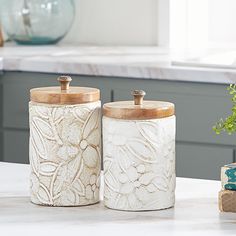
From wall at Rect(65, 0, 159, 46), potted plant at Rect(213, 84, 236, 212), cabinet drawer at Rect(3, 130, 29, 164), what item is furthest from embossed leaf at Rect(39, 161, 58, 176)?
wall at Rect(65, 0, 159, 46)

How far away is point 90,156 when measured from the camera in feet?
5.01

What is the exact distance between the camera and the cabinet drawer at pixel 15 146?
328 centimetres

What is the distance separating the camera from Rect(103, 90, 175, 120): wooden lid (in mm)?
1455

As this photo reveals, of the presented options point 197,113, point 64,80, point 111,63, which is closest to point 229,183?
point 64,80

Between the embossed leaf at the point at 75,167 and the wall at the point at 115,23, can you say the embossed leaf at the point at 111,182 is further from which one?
the wall at the point at 115,23

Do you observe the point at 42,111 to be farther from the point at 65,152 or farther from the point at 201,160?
the point at 201,160

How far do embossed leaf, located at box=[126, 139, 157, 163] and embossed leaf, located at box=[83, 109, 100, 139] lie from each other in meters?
0.10

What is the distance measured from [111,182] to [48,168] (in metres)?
0.12

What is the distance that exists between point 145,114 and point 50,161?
0.20 meters

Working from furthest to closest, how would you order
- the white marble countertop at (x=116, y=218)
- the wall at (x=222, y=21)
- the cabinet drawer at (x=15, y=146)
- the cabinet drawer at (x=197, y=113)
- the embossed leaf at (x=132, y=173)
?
the wall at (x=222, y=21) < the cabinet drawer at (x=15, y=146) < the cabinet drawer at (x=197, y=113) < the embossed leaf at (x=132, y=173) < the white marble countertop at (x=116, y=218)

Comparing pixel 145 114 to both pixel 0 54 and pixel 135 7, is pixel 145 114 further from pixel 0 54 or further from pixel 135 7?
pixel 135 7

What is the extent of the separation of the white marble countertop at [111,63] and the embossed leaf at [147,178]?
4.69ft

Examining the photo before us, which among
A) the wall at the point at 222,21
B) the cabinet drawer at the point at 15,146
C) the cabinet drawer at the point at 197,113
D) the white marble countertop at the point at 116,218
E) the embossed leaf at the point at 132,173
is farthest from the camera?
the wall at the point at 222,21

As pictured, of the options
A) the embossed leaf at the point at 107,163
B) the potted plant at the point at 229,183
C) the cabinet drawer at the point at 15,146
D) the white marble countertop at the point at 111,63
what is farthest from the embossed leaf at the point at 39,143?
the cabinet drawer at the point at 15,146
